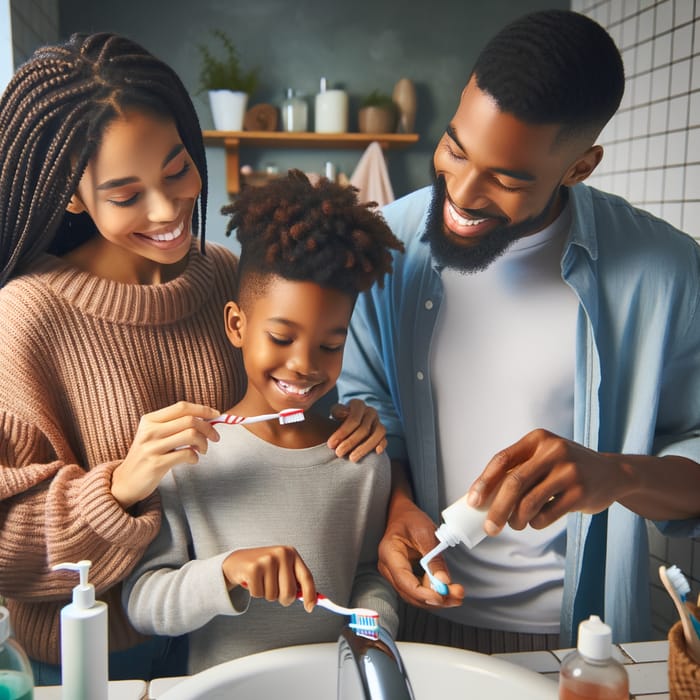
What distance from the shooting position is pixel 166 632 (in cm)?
86

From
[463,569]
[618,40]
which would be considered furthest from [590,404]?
[618,40]

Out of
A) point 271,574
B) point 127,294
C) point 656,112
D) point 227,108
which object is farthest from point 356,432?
point 656,112

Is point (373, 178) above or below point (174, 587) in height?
above

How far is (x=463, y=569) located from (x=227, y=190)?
598 mm

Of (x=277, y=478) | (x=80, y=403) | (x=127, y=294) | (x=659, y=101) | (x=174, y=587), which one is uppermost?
(x=659, y=101)

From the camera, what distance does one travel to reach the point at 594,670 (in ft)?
2.23

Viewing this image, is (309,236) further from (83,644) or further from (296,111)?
(83,644)

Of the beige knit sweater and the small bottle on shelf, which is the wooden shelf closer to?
the small bottle on shelf

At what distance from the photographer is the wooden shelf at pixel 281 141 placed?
2.98 ft

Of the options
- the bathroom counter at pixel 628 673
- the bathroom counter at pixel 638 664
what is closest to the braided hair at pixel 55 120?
the bathroom counter at pixel 628 673

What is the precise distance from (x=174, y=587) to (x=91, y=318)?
1.03ft

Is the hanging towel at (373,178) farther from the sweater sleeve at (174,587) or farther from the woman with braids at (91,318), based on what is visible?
the sweater sleeve at (174,587)

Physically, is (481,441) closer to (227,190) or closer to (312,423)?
(312,423)

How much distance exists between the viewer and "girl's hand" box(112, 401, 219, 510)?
2.67 ft
